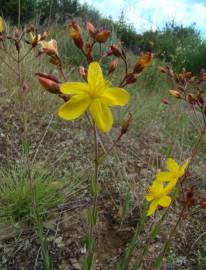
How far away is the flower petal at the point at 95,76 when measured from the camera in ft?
4.39

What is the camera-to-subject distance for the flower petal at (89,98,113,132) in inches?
50.1

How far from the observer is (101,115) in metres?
1.29

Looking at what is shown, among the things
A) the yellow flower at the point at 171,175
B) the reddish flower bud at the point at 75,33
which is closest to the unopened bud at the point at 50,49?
the reddish flower bud at the point at 75,33

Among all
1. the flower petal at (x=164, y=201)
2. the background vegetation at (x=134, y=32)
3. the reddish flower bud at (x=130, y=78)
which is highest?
the reddish flower bud at (x=130, y=78)

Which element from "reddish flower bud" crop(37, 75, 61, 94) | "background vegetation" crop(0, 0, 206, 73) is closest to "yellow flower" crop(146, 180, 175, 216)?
"reddish flower bud" crop(37, 75, 61, 94)

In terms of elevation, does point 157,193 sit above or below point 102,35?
below

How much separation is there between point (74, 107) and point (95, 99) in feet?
0.22

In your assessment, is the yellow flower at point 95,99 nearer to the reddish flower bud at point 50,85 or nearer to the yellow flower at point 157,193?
the reddish flower bud at point 50,85

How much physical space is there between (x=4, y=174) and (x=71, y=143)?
706 millimetres

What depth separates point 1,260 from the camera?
7.15 ft

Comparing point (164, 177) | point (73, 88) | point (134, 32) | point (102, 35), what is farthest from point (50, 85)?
point (134, 32)

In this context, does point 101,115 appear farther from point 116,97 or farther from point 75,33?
point 75,33

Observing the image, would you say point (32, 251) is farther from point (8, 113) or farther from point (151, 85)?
point (151, 85)

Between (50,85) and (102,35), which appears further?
(102,35)
